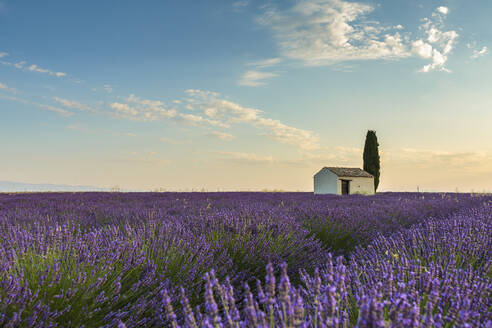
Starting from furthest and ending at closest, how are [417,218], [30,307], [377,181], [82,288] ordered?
[377,181] < [417,218] < [82,288] < [30,307]

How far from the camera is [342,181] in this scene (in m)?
23.3

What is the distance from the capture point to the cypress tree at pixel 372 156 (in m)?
28.0

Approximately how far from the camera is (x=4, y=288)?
6.40 feet

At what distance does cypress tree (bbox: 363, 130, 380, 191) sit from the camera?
28.0 m

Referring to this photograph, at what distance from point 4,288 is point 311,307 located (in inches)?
62.9

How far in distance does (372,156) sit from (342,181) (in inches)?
242

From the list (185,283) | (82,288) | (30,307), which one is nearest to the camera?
(30,307)

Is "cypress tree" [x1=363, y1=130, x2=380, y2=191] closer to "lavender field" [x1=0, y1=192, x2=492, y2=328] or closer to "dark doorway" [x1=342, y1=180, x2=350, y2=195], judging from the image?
"dark doorway" [x1=342, y1=180, x2=350, y2=195]

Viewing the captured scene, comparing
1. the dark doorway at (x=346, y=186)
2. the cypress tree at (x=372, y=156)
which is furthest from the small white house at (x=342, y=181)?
the cypress tree at (x=372, y=156)

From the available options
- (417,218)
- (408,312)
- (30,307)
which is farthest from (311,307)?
(417,218)

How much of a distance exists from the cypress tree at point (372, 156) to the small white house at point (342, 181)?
3.31 m

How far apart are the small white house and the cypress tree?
3.31 m

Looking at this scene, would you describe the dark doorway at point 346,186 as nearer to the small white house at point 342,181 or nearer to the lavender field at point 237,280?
the small white house at point 342,181

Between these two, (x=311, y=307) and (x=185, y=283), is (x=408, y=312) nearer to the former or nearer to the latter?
(x=311, y=307)
